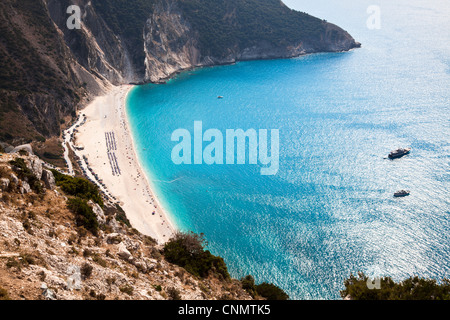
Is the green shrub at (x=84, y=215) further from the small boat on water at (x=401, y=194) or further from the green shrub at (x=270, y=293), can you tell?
the small boat on water at (x=401, y=194)

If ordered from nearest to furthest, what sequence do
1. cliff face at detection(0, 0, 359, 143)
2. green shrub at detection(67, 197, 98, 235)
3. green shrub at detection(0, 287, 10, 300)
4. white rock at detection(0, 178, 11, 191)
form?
green shrub at detection(0, 287, 10, 300)
white rock at detection(0, 178, 11, 191)
green shrub at detection(67, 197, 98, 235)
cliff face at detection(0, 0, 359, 143)

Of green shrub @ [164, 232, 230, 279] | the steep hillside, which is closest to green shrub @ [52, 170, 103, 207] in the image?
the steep hillside

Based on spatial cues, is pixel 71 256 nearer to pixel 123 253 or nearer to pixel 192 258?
pixel 123 253

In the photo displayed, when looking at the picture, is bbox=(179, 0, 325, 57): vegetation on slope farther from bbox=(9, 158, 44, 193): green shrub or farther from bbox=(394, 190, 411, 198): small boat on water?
bbox=(9, 158, 44, 193): green shrub

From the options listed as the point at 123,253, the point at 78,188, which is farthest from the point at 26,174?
the point at 123,253
